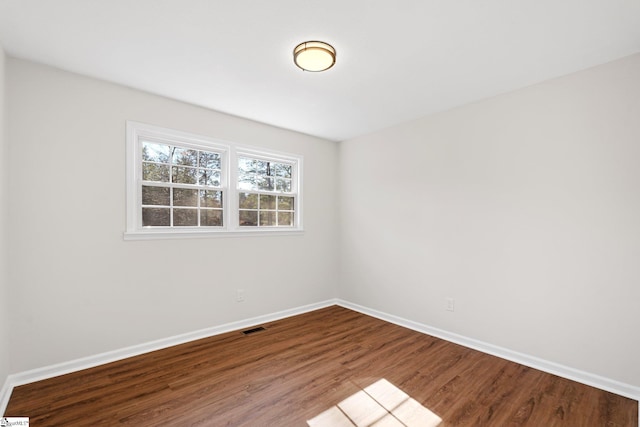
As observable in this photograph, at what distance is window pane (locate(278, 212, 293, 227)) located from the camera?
420 cm

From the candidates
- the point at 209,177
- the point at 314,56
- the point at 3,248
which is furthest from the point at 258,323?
the point at 314,56

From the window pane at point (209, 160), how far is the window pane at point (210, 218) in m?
0.52

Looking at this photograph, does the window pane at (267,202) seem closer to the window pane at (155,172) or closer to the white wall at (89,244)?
the white wall at (89,244)

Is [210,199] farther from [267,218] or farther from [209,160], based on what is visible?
[267,218]

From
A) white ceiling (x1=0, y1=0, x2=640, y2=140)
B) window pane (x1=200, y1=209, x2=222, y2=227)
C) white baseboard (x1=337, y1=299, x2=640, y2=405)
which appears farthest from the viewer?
window pane (x1=200, y1=209, x2=222, y2=227)

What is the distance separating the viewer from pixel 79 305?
8.54 feet

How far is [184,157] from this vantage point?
3301 millimetres

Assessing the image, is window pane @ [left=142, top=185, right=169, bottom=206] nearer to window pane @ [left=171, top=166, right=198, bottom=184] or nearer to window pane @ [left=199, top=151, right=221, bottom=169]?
window pane @ [left=171, top=166, right=198, bottom=184]

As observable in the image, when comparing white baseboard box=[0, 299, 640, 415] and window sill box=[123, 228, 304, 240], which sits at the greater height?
window sill box=[123, 228, 304, 240]

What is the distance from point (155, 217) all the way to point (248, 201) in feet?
3.61

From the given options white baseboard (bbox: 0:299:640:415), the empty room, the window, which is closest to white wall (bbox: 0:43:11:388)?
the empty room

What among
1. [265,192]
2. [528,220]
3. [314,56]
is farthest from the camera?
[265,192]

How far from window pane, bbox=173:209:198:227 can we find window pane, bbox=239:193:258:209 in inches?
23.0

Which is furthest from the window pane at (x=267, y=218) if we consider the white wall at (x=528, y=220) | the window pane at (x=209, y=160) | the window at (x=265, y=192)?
the white wall at (x=528, y=220)
